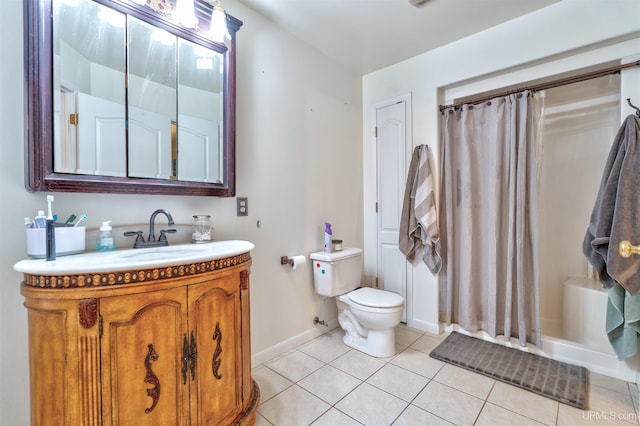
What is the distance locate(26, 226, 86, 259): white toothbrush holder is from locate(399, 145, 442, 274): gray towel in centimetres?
226

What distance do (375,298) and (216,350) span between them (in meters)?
1.27

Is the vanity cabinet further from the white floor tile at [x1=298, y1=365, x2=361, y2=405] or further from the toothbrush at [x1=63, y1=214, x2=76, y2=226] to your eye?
the white floor tile at [x1=298, y1=365, x2=361, y2=405]

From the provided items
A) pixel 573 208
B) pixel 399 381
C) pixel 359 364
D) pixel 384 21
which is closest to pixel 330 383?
pixel 359 364

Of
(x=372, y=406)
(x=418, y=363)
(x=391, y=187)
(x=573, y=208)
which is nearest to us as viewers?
(x=372, y=406)

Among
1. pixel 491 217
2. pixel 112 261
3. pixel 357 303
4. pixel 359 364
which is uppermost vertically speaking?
pixel 491 217

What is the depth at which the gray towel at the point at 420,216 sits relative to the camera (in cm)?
242

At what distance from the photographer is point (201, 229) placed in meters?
1.60

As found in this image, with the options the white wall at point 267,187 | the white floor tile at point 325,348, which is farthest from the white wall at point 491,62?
the white floor tile at point 325,348

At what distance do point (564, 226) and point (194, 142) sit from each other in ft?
9.88

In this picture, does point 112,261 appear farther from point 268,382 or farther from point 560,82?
point 560,82

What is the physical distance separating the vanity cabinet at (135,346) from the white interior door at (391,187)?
1.81 meters

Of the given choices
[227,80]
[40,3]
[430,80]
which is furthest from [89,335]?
[430,80]

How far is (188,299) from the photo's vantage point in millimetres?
1116

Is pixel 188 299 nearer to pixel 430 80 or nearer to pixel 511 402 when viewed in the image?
pixel 511 402
